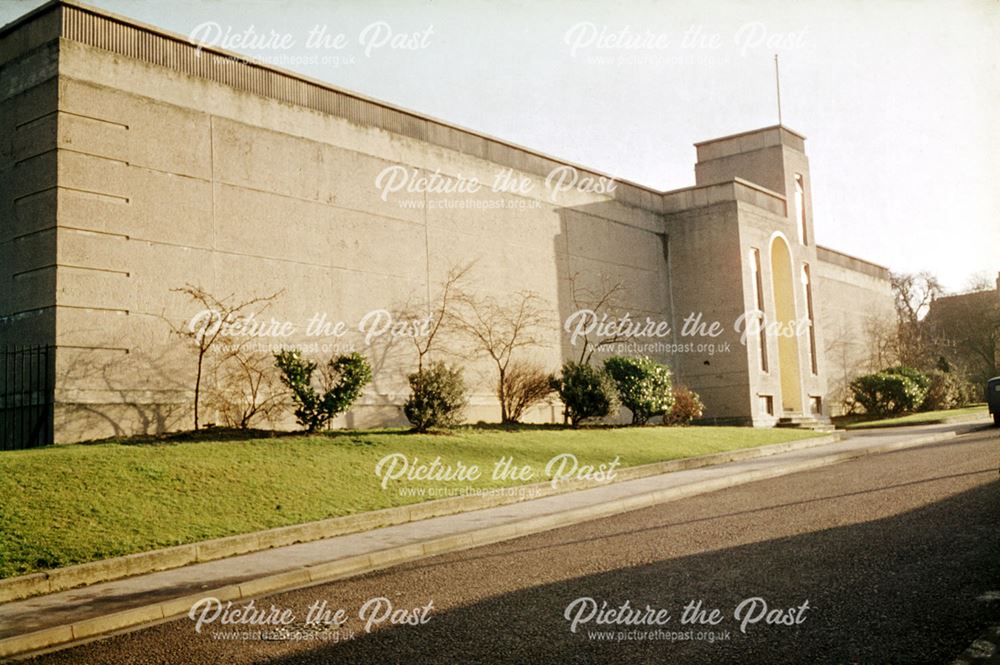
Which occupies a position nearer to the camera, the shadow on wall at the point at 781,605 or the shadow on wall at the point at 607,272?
the shadow on wall at the point at 781,605

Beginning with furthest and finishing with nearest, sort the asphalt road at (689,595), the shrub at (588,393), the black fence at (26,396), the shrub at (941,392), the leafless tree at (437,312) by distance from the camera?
1. the shrub at (941,392)
2. the shrub at (588,393)
3. the leafless tree at (437,312)
4. the black fence at (26,396)
5. the asphalt road at (689,595)

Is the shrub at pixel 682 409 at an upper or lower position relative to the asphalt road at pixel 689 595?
upper

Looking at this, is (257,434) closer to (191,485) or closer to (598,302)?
(191,485)

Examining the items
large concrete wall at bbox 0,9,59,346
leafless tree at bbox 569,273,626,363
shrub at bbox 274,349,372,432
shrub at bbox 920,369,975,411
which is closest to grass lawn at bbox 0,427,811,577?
shrub at bbox 274,349,372,432

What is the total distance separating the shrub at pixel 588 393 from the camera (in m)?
22.7

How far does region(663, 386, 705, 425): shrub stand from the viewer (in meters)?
26.8

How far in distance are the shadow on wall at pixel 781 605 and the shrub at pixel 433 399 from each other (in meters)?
9.63

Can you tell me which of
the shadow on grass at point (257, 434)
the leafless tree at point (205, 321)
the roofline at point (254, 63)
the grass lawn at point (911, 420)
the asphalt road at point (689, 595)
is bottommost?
the asphalt road at point (689, 595)

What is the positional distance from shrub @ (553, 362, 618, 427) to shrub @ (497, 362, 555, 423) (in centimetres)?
72

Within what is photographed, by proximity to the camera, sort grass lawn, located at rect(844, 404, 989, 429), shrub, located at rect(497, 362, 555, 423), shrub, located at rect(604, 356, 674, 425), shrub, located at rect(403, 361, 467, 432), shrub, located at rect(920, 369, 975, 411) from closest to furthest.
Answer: shrub, located at rect(403, 361, 467, 432) < shrub, located at rect(497, 362, 555, 423) < shrub, located at rect(604, 356, 674, 425) < grass lawn, located at rect(844, 404, 989, 429) < shrub, located at rect(920, 369, 975, 411)

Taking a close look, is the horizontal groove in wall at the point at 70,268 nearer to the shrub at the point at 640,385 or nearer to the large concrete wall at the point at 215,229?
the large concrete wall at the point at 215,229

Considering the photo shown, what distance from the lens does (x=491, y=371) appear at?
76.9 feet

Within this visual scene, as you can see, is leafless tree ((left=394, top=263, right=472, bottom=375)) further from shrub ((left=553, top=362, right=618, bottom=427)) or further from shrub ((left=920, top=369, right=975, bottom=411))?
shrub ((left=920, top=369, right=975, bottom=411))

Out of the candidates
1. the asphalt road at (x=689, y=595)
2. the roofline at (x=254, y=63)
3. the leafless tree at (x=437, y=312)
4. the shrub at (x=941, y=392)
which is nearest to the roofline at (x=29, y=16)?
the roofline at (x=254, y=63)
